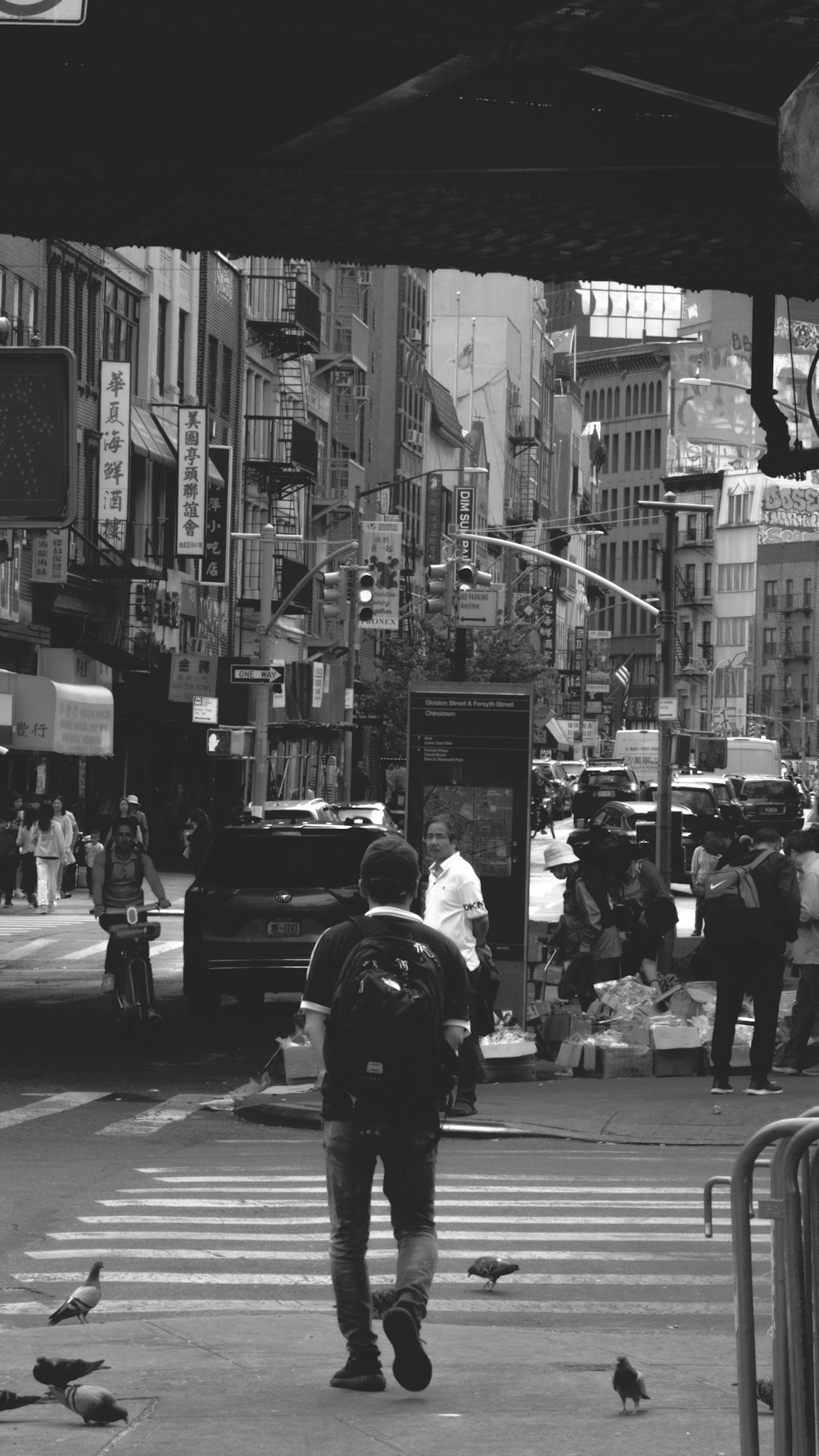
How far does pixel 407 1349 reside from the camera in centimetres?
726

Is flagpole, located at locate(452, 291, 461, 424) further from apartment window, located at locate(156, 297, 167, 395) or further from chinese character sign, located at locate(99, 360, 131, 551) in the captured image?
chinese character sign, located at locate(99, 360, 131, 551)

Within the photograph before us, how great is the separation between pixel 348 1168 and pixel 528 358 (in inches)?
6098

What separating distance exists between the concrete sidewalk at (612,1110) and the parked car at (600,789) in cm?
4391

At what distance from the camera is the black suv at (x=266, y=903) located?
21.3 metres

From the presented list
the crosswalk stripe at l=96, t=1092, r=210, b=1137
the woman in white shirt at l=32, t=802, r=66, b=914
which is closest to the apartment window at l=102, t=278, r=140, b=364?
the woman in white shirt at l=32, t=802, r=66, b=914

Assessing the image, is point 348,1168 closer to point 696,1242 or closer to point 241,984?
point 696,1242

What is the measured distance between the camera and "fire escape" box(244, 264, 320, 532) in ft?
224

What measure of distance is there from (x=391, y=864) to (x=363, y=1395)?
167cm

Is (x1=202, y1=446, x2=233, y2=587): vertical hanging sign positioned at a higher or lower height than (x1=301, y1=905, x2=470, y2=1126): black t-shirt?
higher

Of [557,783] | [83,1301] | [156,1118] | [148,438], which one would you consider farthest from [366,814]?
[557,783]

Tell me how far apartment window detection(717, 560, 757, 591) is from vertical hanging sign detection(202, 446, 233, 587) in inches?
5397

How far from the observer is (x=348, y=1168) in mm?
7703

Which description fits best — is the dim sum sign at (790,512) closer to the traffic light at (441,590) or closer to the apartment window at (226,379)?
the traffic light at (441,590)

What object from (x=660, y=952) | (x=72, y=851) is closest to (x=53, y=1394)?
(x=660, y=952)
